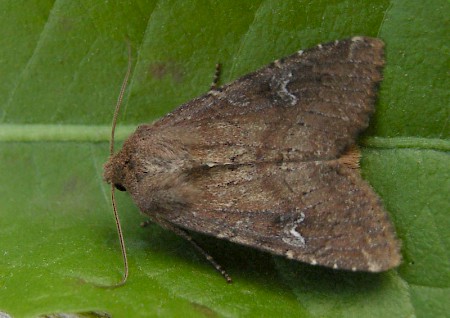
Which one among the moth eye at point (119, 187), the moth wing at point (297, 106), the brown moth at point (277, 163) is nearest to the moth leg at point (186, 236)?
the brown moth at point (277, 163)

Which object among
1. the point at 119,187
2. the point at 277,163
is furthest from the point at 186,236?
the point at 277,163

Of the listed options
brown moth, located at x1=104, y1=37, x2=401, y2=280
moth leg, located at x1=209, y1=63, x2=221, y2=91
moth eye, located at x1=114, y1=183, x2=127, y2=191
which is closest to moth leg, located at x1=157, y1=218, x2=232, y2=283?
A: brown moth, located at x1=104, y1=37, x2=401, y2=280

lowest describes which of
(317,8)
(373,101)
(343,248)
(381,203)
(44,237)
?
(44,237)

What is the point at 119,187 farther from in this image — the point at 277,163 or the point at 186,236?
the point at 277,163

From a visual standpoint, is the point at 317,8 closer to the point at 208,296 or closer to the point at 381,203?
the point at 381,203

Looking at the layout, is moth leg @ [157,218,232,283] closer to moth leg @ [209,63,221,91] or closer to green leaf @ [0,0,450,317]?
green leaf @ [0,0,450,317]

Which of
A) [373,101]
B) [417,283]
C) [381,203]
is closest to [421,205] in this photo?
[381,203]

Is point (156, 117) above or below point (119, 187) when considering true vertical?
above
